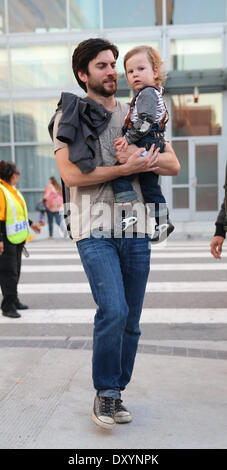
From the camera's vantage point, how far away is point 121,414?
3127 mm

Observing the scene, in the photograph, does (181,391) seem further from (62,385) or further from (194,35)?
(194,35)

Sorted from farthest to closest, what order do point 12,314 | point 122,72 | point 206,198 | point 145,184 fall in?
point 206,198 < point 122,72 < point 12,314 < point 145,184

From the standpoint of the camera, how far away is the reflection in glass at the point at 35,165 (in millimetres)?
19344

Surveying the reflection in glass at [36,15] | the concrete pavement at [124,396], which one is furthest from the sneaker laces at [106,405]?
the reflection in glass at [36,15]

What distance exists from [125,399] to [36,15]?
693 inches

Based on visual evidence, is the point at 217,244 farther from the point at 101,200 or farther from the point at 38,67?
the point at 38,67

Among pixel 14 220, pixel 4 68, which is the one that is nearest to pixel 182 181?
pixel 4 68

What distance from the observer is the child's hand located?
289cm

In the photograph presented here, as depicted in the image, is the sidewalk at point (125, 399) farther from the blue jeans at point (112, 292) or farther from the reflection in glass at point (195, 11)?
the reflection in glass at point (195, 11)

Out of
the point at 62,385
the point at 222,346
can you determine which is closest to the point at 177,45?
the point at 222,346

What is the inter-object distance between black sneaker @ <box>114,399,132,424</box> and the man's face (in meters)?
1.72

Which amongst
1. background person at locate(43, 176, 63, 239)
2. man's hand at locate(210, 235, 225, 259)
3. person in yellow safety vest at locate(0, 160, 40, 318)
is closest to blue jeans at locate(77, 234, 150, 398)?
man's hand at locate(210, 235, 225, 259)

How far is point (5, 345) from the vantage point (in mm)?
4906
